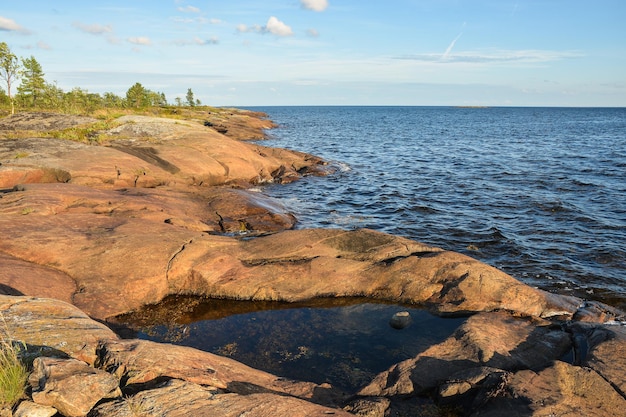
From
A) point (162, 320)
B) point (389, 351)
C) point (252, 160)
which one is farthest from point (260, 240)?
point (252, 160)

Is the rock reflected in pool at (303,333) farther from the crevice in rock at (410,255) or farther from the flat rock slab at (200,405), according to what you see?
the flat rock slab at (200,405)

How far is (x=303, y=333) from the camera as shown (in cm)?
1102

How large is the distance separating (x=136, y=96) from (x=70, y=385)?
95.8m

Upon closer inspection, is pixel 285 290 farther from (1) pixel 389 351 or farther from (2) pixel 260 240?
(1) pixel 389 351

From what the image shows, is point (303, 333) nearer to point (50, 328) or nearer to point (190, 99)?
point (50, 328)

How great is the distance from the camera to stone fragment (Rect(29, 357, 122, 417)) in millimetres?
5320

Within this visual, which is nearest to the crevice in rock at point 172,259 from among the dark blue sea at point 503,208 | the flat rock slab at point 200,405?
the flat rock slab at point 200,405

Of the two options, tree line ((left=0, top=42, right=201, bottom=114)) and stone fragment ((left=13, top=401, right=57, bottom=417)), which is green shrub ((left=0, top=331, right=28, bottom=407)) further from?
tree line ((left=0, top=42, right=201, bottom=114))

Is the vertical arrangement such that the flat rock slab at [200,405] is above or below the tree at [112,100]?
below

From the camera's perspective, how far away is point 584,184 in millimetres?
31938

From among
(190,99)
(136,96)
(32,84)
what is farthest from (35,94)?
(190,99)

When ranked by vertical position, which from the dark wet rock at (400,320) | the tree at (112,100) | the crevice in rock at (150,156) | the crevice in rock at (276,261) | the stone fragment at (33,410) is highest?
the tree at (112,100)

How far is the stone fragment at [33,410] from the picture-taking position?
5125 millimetres

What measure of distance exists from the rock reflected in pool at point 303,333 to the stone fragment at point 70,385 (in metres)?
4.19
